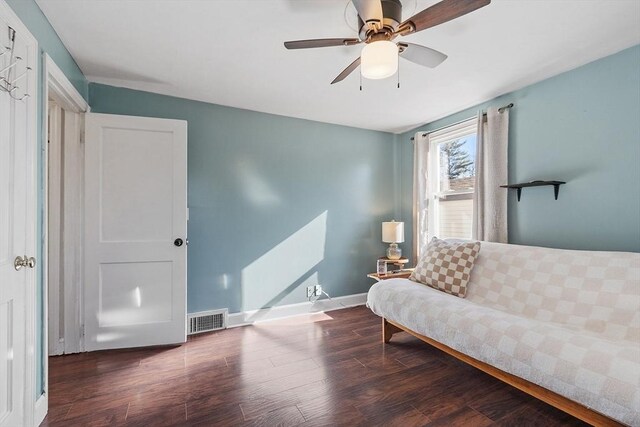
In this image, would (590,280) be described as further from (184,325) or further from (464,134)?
Result: (184,325)

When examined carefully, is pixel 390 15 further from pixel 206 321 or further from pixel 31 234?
pixel 206 321

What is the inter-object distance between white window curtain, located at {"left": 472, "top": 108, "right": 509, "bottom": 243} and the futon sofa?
1.18 ft

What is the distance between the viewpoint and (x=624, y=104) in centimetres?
207

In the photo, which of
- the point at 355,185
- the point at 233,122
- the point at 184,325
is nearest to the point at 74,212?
the point at 184,325

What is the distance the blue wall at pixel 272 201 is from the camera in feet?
9.66

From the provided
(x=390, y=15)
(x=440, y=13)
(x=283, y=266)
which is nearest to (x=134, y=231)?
(x=283, y=266)

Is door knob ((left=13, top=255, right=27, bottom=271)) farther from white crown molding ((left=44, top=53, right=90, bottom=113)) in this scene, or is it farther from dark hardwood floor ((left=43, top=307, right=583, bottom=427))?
white crown molding ((left=44, top=53, right=90, bottom=113))

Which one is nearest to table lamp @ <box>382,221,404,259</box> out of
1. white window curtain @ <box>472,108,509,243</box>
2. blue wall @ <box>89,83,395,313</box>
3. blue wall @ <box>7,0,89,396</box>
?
blue wall @ <box>89,83,395,313</box>

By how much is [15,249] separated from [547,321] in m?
3.07

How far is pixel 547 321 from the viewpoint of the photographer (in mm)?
1880

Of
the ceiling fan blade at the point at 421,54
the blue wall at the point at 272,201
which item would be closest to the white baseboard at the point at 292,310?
the blue wall at the point at 272,201

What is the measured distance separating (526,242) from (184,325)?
128 inches

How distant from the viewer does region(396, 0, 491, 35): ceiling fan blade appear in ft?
4.17

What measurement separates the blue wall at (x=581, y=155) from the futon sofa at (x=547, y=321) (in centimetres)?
39
